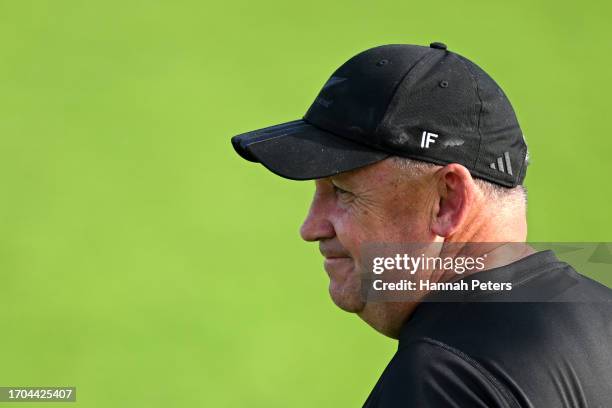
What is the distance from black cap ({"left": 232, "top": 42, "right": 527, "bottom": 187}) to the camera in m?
1.86

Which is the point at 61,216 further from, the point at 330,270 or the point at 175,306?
the point at 330,270

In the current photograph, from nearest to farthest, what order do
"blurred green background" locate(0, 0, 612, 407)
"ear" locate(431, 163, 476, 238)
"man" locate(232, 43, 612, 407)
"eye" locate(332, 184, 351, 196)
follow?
"man" locate(232, 43, 612, 407) → "ear" locate(431, 163, 476, 238) → "eye" locate(332, 184, 351, 196) → "blurred green background" locate(0, 0, 612, 407)

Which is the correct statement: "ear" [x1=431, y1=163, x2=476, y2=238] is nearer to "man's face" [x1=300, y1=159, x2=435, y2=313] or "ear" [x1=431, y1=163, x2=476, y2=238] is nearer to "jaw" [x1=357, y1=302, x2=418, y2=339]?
"man's face" [x1=300, y1=159, x2=435, y2=313]

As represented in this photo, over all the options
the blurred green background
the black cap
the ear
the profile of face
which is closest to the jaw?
the profile of face

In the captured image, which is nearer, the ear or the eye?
the ear

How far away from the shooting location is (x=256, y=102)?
6.82 m

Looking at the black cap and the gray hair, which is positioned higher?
the black cap

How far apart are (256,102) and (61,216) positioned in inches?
57.9

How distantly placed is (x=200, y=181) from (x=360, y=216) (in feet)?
14.6

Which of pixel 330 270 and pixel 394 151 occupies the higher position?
pixel 394 151

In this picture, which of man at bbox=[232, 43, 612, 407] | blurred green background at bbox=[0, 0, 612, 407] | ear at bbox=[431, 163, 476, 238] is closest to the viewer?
man at bbox=[232, 43, 612, 407]

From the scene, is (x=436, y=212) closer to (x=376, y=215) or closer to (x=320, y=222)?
(x=376, y=215)

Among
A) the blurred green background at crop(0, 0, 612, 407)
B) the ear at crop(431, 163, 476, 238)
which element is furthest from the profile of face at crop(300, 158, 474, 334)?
the blurred green background at crop(0, 0, 612, 407)

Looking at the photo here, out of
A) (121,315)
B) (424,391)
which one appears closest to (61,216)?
(121,315)
